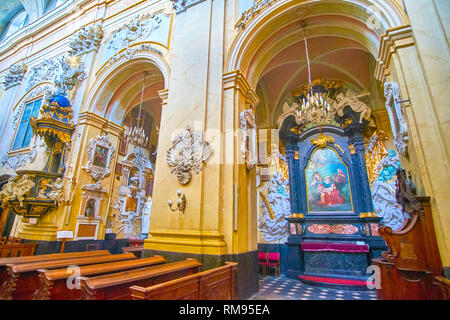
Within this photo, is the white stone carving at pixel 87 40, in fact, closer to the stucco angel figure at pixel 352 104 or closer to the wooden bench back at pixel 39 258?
the wooden bench back at pixel 39 258

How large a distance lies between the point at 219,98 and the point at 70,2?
8515 millimetres

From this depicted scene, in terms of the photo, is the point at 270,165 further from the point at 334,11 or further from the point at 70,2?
the point at 70,2

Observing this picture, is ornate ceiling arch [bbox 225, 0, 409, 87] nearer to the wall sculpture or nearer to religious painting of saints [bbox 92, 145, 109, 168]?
religious painting of saints [bbox 92, 145, 109, 168]

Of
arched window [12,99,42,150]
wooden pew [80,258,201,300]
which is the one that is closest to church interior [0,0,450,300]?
wooden pew [80,258,201,300]

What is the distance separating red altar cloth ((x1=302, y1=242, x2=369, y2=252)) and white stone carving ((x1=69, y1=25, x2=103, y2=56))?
889 centimetres

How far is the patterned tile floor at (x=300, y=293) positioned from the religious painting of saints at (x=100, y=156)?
18.0 ft

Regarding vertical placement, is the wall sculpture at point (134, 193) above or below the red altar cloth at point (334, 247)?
above

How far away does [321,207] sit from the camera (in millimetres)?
6961

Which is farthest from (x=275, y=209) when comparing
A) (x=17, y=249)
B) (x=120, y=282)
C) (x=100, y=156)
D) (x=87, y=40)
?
(x=87, y=40)

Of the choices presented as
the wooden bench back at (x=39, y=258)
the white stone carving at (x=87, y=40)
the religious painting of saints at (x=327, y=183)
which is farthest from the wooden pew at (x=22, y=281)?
the white stone carving at (x=87, y=40)

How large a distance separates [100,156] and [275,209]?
221 inches

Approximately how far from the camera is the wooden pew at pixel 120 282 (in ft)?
7.25

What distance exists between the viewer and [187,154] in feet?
14.6
